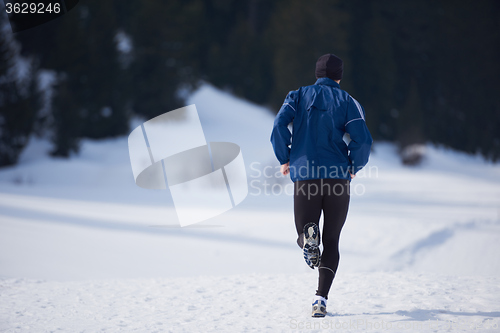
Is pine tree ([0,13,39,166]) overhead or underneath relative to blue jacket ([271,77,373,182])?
overhead

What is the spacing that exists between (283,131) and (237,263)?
266 centimetres

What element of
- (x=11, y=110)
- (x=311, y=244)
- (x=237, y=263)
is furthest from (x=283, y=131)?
(x=11, y=110)

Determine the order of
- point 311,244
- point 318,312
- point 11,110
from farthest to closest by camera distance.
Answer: point 11,110, point 318,312, point 311,244

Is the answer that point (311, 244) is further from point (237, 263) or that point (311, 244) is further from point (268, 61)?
point (268, 61)

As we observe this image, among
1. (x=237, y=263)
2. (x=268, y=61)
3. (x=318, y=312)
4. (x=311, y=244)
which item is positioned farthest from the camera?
(x=268, y=61)

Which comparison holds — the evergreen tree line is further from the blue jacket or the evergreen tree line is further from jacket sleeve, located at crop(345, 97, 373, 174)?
jacket sleeve, located at crop(345, 97, 373, 174)

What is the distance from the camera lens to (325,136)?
282 centimetres

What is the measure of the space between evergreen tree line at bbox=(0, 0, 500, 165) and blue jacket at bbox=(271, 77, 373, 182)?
12.9 m

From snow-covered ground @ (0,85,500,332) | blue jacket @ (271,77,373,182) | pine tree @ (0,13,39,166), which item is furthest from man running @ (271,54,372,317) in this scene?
pine tree @ (0,13,39,166)

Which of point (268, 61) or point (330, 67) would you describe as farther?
point (268, 61)

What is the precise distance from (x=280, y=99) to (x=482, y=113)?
12.3 m

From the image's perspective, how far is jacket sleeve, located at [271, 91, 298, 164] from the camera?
9.31 feet

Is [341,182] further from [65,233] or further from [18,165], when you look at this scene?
[18,165]

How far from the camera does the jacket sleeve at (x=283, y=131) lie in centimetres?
284
